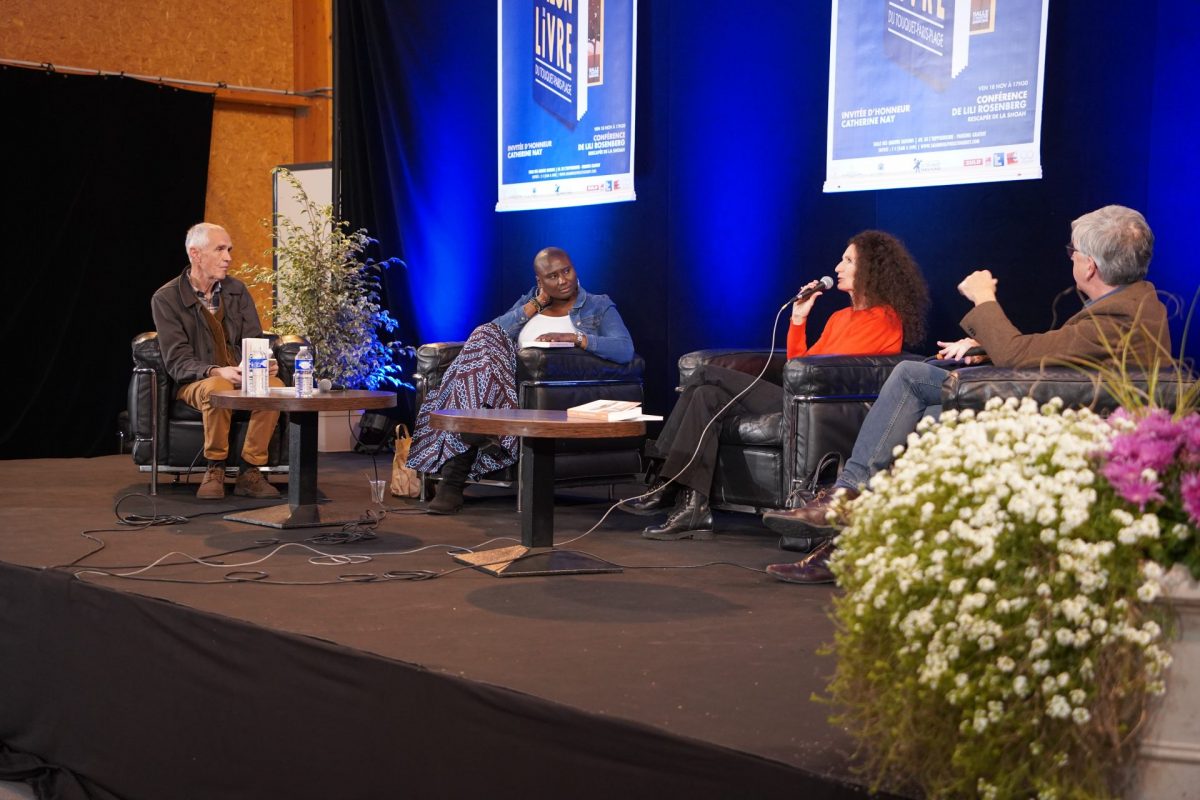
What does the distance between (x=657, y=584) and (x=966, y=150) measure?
7.71 ft

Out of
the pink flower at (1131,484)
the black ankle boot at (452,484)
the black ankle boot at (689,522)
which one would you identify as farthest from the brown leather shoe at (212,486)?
the pink flower at (1131,484)

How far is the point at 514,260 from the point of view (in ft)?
22.9

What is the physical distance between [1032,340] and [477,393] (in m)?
2.26

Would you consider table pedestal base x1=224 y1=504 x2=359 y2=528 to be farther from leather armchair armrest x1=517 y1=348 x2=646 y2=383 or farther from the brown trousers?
leather armchair armrest x1=517 y1=348 x2=646 y2=383

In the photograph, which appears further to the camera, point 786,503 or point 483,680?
point 786,503

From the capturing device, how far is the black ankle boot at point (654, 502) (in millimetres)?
4477

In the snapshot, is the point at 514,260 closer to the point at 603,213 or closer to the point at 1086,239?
the point at 603,213

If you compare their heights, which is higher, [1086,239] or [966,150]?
[966,150]

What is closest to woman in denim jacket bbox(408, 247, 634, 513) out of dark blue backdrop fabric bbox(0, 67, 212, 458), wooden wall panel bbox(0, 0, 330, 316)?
dark blue backdrop fabric bbox(0, 67, 212, 458)

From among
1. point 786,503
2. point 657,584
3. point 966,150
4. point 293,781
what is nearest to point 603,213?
point 966,150

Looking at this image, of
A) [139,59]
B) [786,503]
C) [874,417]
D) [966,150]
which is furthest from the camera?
[139,59]

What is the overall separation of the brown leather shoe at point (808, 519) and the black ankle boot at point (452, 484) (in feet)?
5.58

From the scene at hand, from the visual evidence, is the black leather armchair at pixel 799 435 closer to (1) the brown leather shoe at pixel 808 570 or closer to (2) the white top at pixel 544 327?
(1) the brown leather shoe at pixel 808 570

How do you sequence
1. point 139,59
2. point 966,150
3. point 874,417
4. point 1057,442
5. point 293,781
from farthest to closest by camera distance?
point 139,59
point 966,150
point 874,417
point 293,781
point 1057,442
